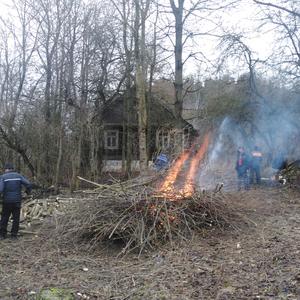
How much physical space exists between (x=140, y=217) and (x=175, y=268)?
1822mm

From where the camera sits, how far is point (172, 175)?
10.1 m

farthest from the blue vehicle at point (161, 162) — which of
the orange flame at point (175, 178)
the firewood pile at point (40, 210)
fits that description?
the firewood pile at point (40, 210)

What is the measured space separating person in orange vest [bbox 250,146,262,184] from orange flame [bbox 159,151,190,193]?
442cm

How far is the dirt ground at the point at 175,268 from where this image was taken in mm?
5863

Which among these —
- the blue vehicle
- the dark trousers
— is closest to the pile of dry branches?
the blue vehicle

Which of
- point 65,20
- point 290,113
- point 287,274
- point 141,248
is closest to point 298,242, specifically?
point 287,274

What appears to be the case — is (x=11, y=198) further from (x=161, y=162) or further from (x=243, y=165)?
(x=243, y=165)

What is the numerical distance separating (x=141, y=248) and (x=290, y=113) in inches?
462

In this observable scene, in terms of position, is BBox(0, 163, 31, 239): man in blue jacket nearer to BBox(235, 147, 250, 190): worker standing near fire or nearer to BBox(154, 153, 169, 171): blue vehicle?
BBox(154, 153, 169, 171): blue vehicle

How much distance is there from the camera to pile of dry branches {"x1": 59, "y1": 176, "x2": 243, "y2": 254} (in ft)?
27.2

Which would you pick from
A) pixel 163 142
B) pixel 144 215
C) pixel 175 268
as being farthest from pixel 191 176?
pixel 175 268

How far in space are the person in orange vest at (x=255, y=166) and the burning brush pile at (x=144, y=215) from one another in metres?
6.14

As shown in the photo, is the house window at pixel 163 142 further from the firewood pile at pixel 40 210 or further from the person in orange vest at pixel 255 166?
the person in orange vest at pixel 255 166

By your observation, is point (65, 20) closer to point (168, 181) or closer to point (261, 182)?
point (261, 182)
